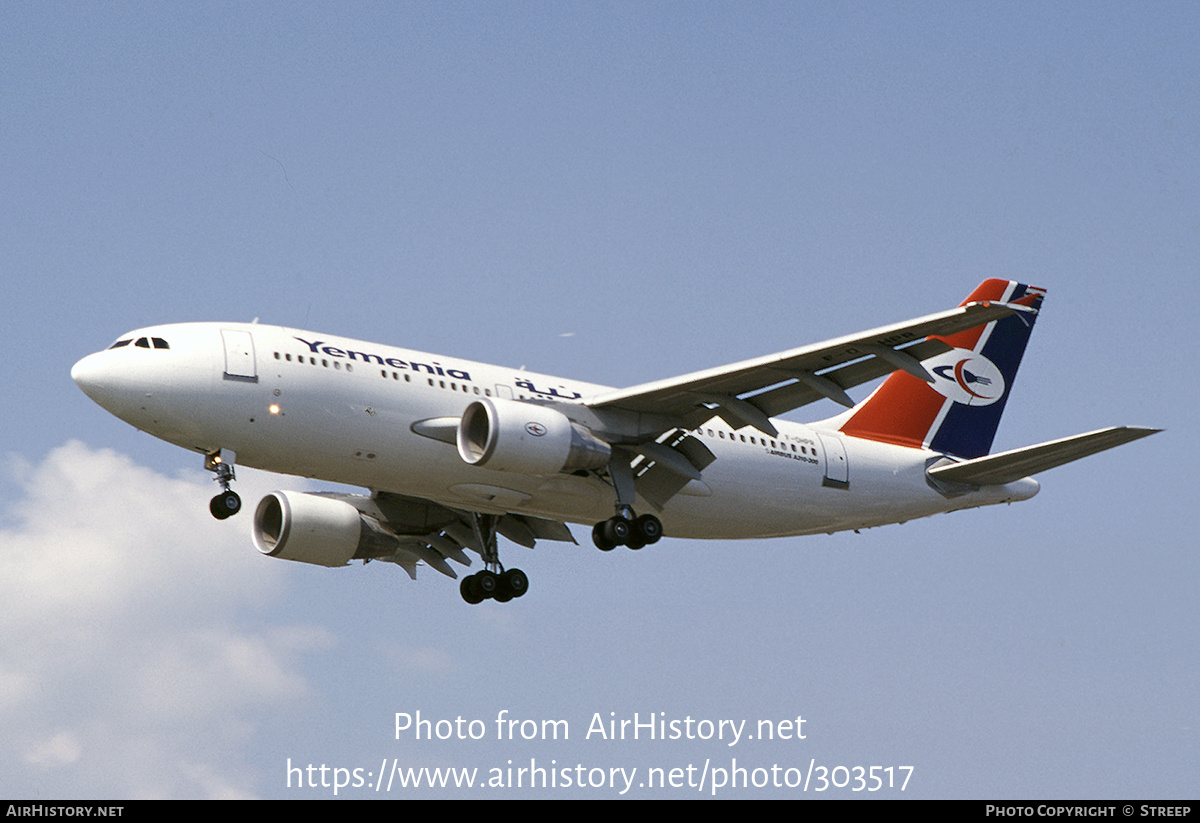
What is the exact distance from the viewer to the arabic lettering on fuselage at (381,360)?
27.8 m

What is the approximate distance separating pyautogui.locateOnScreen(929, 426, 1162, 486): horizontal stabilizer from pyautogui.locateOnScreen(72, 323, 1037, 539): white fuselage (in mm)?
2619

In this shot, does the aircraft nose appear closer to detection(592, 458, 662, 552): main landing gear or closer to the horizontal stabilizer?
detection(592, 458, 662, 552): main landing gear

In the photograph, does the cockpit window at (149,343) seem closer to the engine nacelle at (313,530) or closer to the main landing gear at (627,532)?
the engine nacelle at (313,530)

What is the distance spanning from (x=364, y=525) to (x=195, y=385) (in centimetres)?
818

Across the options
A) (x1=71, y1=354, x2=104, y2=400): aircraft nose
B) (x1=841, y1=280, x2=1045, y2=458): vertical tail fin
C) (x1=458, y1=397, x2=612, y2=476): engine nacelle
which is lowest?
(x1=458, y1=397, x2=612, y2=476): engine nacelle

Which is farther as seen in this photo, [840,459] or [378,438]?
[840,459]

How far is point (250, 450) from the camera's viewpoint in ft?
89.2

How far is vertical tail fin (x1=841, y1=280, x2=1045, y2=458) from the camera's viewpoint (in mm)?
34531

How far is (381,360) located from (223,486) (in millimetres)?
3636

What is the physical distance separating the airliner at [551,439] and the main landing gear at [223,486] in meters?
0.04

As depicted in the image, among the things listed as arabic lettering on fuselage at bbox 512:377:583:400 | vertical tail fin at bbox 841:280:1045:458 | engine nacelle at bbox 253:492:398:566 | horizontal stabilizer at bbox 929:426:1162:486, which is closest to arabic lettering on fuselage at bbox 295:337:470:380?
arabic lettering on fuselage at bbox 512:377:583:400

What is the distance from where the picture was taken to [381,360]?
28.2 metres
